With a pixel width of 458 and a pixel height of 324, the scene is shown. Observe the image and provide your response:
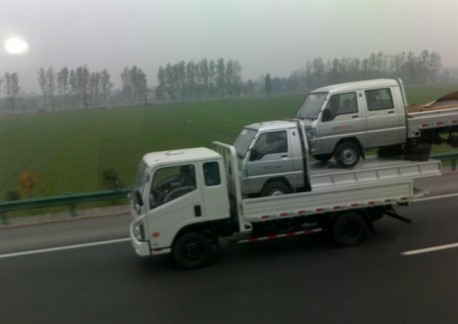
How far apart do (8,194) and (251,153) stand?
9414 millimetres

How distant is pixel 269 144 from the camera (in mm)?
9773

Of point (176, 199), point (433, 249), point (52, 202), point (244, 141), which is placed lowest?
point (433, 249)

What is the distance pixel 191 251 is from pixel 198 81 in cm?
1485

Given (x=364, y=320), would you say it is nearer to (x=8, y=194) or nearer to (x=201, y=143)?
(x=8, y=194)

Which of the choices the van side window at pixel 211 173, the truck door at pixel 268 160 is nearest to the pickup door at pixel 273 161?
the truck door at pixel 268 160

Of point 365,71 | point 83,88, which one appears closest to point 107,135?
point 83,88

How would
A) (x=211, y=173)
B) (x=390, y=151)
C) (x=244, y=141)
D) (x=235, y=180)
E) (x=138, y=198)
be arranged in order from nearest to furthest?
(x=138, y=198), (x=211, y=173), (x=235, y=180), (x=244, y=141), (x=390, y=151)

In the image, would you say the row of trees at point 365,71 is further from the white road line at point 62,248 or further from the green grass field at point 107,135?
the white road line at point 62,248

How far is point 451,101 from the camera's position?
11.7m

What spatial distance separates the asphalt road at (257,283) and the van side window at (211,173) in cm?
147

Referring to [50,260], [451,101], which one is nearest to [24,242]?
[50,260]

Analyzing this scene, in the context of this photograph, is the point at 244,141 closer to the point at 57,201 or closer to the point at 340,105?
the point at 340,105

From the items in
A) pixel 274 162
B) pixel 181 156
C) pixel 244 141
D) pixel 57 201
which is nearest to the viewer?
pixel 181 156

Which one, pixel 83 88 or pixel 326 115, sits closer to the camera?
pixel 326 115
